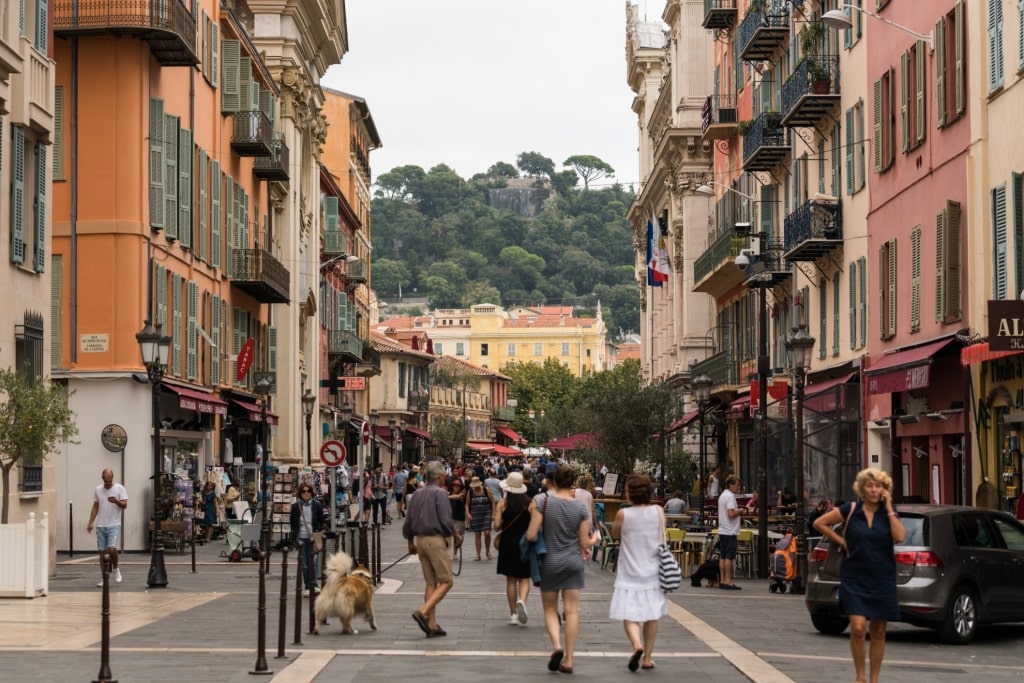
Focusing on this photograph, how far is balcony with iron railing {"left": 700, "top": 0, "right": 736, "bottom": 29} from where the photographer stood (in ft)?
173

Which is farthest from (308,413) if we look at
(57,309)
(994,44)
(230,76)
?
(994,44)

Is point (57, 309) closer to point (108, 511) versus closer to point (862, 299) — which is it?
point (108, 511)

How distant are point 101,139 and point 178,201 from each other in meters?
3.41

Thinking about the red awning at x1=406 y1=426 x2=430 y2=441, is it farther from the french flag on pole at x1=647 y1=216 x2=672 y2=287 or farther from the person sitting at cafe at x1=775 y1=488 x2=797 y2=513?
the person sitting at cafe at x1=775 y1=488 x2=797 y2=513

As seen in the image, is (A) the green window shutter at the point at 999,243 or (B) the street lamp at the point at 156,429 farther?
(B) the street lamp at the point at 156,429

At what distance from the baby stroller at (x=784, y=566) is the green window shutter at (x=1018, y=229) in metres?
4.74

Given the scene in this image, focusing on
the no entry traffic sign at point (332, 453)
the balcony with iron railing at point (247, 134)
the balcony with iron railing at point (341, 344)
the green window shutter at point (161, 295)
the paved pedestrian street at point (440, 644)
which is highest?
the balcony with iron railing at point (247, 134)

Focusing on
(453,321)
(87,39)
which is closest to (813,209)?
(87,39)

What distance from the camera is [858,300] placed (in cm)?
3666

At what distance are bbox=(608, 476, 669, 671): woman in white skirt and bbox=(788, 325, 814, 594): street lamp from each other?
9.07 metres

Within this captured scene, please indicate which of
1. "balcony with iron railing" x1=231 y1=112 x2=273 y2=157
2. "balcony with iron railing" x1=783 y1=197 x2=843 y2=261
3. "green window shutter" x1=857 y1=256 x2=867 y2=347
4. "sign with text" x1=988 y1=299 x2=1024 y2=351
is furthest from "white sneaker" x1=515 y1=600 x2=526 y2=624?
"balcony with iron railing" x1=231 y1=112 x2=273 y2=157

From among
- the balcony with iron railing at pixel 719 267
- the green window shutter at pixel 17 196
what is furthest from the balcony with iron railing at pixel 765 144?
the green window shutter at pixel 17 196

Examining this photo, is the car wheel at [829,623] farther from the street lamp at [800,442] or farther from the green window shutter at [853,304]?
the green window shutter at [853,304]

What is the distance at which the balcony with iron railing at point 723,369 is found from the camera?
52.2 metres
